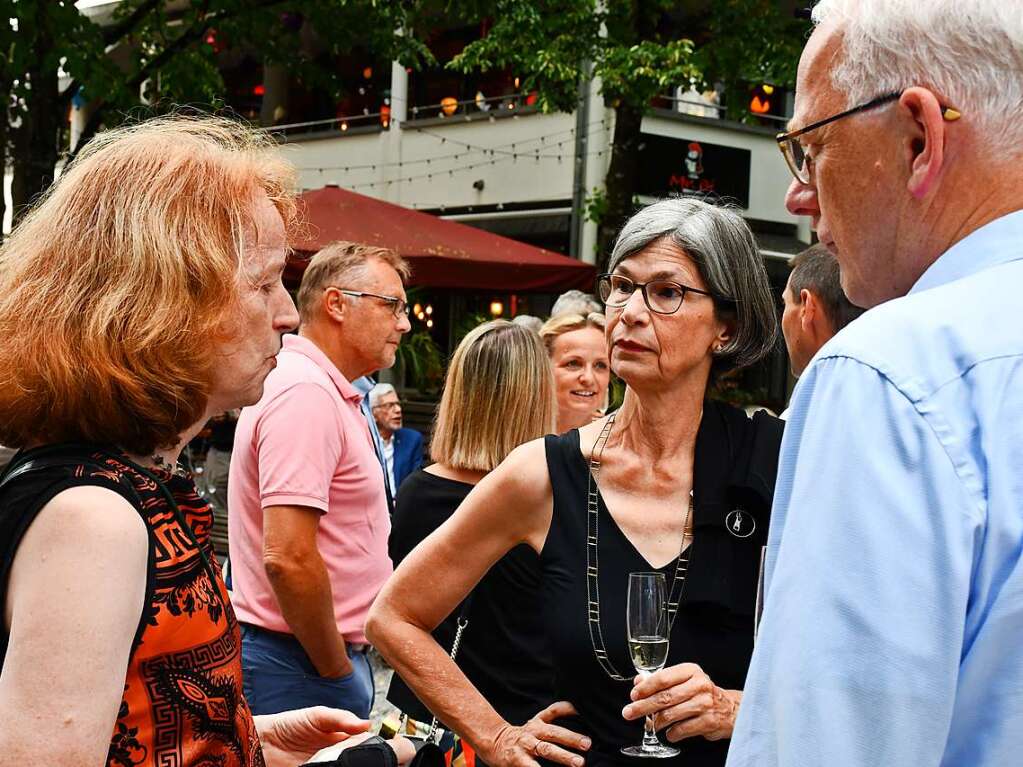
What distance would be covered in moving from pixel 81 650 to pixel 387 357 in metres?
3.01

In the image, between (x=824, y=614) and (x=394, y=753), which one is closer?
(x=824, y=614)

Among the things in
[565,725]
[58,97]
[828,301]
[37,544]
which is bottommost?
[565,725]

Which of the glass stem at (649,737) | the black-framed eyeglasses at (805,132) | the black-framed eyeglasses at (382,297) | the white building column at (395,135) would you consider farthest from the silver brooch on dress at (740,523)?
the white building column at (395,135)

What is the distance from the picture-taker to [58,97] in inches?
363

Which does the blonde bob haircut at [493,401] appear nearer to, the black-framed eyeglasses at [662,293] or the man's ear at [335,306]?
the man's ear at [335,306]

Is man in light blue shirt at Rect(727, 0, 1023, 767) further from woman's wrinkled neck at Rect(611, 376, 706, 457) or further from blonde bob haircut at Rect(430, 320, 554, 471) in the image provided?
blonde bob haircut at Rect(430, 320, 554, 471)

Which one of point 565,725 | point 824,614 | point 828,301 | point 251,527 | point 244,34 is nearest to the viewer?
point 824,614

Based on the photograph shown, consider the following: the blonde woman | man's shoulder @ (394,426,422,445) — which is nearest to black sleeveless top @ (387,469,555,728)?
the blonde woman

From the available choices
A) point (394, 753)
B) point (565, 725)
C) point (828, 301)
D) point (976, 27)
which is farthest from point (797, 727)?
point (828, 301)

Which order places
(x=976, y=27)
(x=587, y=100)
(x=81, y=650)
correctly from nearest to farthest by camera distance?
(x=976, y=27), (x=81, y=650), (x=587, y=100)

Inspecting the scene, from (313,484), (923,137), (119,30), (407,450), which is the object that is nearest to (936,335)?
(923,137)

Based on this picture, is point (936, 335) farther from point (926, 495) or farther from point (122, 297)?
point (122, 297)

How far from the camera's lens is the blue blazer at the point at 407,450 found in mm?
9172

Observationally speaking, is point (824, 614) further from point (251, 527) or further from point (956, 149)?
point (251, 527)
